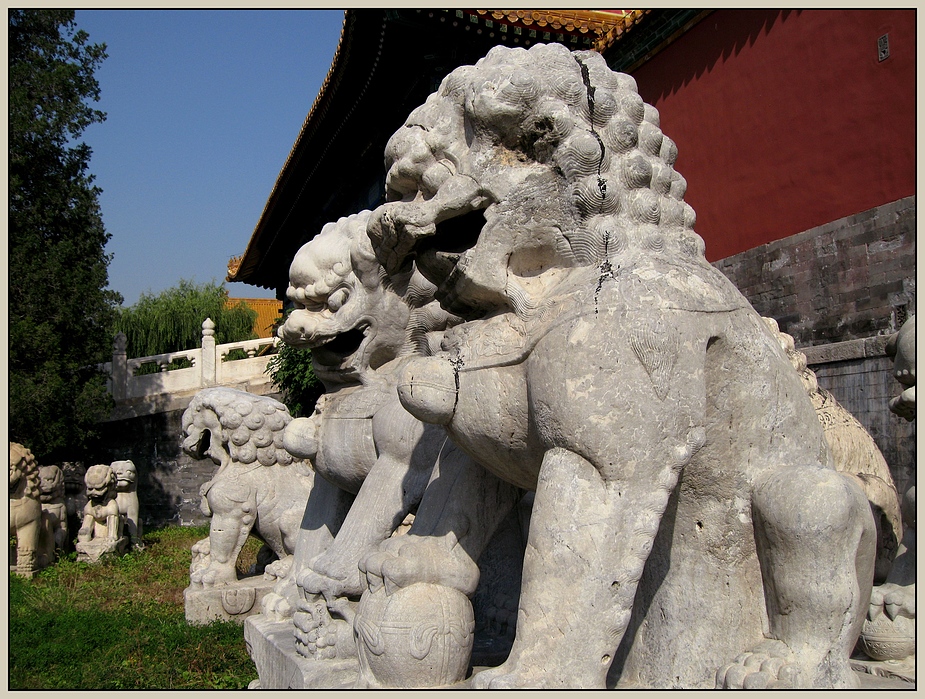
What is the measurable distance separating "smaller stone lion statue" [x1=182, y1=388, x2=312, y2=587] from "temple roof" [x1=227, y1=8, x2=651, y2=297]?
5544 mm

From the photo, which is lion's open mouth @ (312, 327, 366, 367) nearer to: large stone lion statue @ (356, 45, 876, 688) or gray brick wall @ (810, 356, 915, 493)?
large stone lion statue @ (356, 45, 876, 688)

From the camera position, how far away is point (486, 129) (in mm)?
1913

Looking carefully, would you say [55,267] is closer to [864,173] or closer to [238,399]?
[238,399]

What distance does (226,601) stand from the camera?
17.5 ft

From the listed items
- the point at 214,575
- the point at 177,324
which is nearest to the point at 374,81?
the point at 214,575

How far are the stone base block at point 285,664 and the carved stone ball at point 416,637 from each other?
0.73 feet

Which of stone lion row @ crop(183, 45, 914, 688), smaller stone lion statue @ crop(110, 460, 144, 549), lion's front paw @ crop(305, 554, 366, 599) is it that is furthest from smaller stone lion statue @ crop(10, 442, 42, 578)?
stone lion row @ crop(183, 45, 914, 688)

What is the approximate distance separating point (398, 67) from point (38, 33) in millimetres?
5896

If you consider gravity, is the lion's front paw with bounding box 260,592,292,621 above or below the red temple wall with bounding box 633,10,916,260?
below

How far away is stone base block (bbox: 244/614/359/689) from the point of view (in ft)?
7.32

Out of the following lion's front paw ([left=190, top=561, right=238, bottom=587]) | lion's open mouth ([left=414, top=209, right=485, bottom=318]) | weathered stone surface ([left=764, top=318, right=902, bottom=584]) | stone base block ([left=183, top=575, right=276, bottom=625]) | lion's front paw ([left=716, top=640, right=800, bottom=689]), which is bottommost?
stone base block ([left=183, top=575, right=276, bottom=625])

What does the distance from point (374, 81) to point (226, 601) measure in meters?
7.63

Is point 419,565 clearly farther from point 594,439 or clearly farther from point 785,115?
point 785,115

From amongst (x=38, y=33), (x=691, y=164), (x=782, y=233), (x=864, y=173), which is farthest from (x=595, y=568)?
(x=38, y=33)
